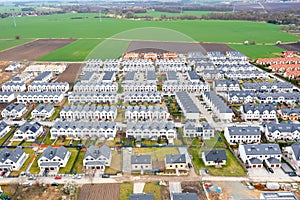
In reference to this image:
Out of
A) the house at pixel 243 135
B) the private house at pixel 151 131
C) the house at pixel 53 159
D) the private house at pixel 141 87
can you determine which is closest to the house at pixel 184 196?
the private house at pixel 151 131

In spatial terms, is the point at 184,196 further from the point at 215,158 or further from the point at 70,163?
the point at 70,163

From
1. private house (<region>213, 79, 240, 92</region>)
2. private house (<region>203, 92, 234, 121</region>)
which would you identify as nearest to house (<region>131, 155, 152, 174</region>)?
private house (<region>203, 92, 234, 121</region>)

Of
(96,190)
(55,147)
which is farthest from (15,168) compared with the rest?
(96,190)

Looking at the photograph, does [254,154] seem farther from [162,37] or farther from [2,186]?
[162,37]

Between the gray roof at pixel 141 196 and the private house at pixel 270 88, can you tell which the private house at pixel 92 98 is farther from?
the gray roof at pixel 141 196

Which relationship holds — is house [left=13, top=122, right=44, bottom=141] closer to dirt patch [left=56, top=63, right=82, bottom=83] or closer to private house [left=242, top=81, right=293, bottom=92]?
dirt patch [left=56, top=63, right=82, bottom=83]
